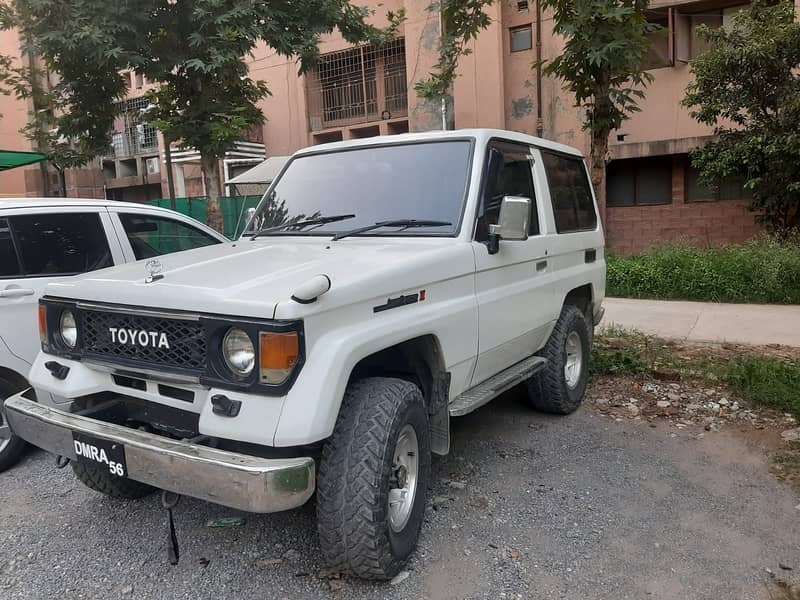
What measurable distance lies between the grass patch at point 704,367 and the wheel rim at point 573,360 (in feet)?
3.32

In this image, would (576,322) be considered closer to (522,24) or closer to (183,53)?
(183,53)

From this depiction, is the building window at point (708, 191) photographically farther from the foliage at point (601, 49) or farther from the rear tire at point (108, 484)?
the rear tire at point (108, 484)

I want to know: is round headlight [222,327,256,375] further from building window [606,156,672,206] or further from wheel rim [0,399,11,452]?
building window [606,156,672,206]

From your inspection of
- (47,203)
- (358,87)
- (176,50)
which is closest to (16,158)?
(176,50)

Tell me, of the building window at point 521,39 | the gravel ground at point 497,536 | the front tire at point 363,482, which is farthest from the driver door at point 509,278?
the building window at point 521,39

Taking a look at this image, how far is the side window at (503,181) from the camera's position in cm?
376

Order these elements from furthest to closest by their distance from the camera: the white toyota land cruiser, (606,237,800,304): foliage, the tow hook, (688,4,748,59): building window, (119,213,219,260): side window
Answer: (688,4,748,59): building window → (606,237,800,304): foliage → (119,213,219,260): side window → the tow hook → the white toyota land cruiser

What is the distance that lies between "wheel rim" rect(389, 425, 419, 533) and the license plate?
1140 millimetres

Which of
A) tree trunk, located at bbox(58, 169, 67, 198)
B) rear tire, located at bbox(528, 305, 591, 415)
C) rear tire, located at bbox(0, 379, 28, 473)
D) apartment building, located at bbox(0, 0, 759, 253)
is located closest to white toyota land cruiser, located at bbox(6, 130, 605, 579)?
rear tire, located at bbox(528, 305, 591, 415)

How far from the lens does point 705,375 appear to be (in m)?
5.94

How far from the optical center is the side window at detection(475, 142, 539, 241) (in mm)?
3762

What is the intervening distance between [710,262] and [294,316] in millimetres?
8996

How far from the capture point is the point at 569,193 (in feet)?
16.8

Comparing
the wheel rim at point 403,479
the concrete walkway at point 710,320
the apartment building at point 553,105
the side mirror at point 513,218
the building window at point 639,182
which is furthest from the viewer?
the building window at point 639,182
